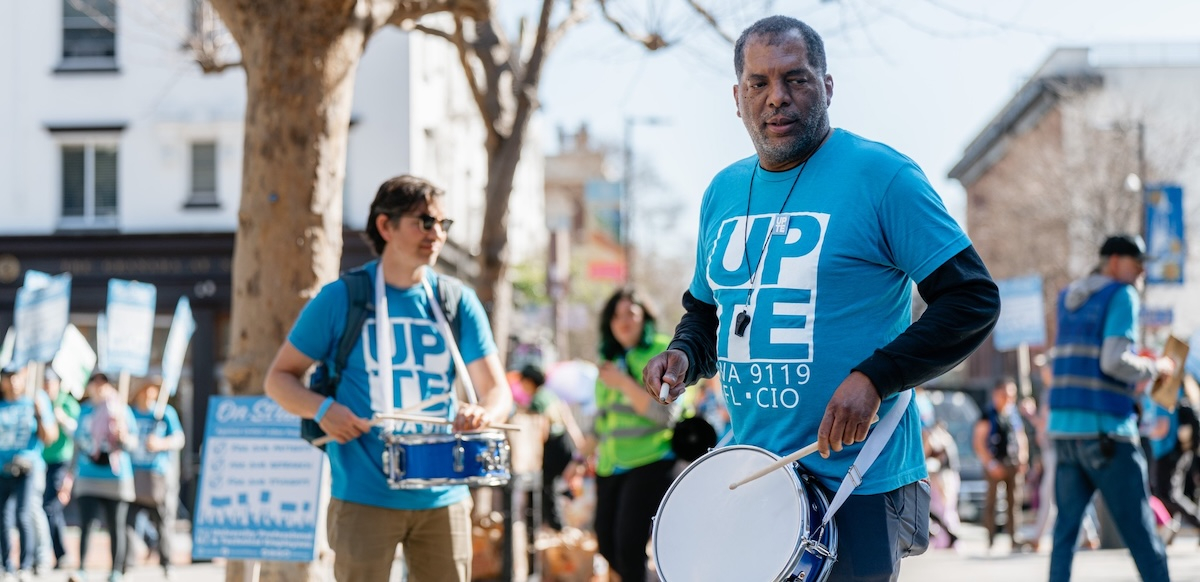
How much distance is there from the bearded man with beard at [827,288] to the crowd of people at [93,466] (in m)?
10.3

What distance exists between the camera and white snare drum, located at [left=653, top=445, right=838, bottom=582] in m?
2.98

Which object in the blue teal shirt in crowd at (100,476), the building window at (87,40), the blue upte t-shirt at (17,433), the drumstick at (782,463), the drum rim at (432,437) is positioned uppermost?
the building window at (87,40)

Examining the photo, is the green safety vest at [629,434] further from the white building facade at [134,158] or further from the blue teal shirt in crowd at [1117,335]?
the white building facade at [134,158]

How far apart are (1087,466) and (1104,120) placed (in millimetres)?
33355

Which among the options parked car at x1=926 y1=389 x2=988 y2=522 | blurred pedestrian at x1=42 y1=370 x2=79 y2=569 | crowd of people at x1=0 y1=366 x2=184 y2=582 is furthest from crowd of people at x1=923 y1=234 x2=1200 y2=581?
parked car at x1=926 y1=389 x2=988 y2=522

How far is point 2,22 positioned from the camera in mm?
27375

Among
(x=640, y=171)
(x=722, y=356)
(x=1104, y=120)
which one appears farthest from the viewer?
(x=640, y=171)

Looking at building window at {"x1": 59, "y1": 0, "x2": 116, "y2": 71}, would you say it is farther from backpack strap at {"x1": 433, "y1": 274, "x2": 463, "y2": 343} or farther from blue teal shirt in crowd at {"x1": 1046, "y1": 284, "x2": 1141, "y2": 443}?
backpack strap at {"x1": 433, "y1": 274, "x2": 463, "y2": 343}

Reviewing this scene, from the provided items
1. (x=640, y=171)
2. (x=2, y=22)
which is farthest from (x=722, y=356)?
(x=640, y=171)

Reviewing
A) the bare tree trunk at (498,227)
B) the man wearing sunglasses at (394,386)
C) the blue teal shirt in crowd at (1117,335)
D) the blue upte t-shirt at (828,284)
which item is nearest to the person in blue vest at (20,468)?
the bare tree trunk at (498,227)

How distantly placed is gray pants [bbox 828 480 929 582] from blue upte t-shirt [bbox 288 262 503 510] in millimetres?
2165

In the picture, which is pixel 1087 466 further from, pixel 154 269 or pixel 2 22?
pixel 2 22

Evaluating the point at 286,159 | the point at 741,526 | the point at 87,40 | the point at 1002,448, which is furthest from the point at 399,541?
the point at 87,40

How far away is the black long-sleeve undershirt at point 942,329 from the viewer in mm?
2990
